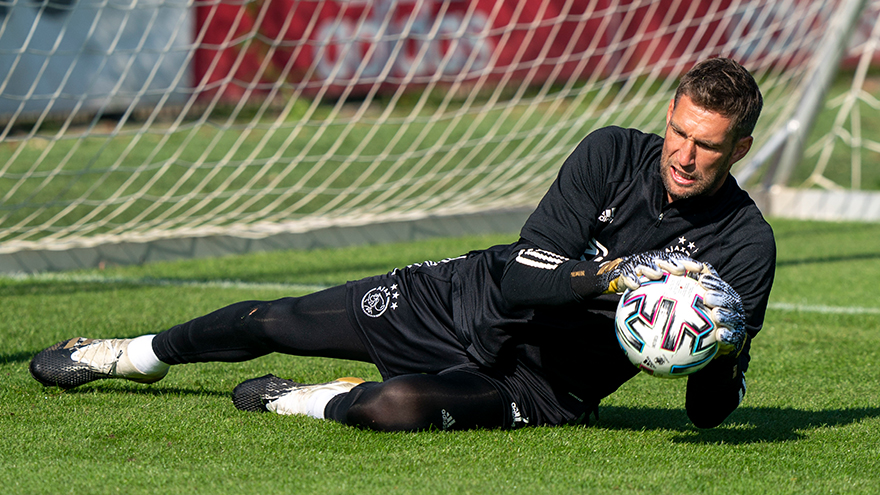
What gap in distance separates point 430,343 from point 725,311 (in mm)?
959

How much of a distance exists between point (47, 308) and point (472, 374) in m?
2.78

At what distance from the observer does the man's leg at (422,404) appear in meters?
2.91

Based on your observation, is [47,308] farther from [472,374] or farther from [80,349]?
[472,374]

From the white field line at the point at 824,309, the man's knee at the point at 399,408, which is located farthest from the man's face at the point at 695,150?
the white field line at the point at 824,309

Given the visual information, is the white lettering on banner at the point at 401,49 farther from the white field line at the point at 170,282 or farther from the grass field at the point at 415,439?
the grass field at the point at 415,439

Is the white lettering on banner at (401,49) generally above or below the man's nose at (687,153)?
above

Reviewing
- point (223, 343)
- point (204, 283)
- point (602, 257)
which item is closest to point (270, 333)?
point (223, 343)

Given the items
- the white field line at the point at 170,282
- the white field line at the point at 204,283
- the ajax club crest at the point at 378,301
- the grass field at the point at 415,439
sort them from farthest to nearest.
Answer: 1. the white field line at the point at 170,282
2. the white field line at the point at 204,283
3. the ajax club crest at the point at 378,301
4. the grass field at the point at 415,439

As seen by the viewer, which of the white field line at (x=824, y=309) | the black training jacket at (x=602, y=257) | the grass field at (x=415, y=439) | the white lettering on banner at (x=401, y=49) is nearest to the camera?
the grass field at (x=415, y=439)

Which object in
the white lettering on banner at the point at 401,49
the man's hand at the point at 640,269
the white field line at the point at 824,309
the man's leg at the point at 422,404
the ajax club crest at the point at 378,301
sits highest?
the white lettering on banner at the point at 401,49

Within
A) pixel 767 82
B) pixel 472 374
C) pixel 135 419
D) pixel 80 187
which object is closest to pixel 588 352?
pixel 472 374

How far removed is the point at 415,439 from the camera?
2885 mm

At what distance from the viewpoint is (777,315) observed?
5188 mm

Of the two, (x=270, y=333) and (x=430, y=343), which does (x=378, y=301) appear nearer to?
(x=430, y=343)
